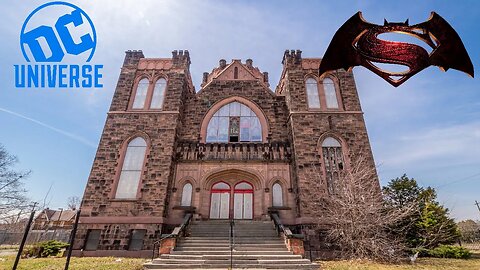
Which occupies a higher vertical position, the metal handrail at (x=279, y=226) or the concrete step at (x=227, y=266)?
the metal handrail at (x=279, y=226)

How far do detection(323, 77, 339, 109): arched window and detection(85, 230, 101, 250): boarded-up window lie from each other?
14.9 metres

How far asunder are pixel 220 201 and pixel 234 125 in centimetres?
502

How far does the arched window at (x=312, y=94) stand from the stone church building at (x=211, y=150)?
7 centimetres

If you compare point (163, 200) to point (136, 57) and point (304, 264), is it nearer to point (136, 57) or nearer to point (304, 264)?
point (304, 264)

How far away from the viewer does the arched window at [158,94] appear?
16234 millimetres

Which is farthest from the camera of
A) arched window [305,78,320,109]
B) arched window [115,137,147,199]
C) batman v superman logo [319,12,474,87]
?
arched window [305,78,320,109]

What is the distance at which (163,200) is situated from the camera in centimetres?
1327

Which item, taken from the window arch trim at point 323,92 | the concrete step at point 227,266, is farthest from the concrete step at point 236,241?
the window arch trim at point 323,92

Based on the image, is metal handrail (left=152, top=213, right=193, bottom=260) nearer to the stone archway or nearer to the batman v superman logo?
the stone archway

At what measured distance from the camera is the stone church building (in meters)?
13.1

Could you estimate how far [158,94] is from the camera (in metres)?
16.6

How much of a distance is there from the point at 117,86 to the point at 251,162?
1003 centimetres

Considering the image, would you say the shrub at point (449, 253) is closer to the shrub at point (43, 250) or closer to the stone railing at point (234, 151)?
the stone railing at point (234, 151)

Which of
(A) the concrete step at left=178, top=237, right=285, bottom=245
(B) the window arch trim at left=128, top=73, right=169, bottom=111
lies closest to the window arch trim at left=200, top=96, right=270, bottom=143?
(B) the window arch trim at left=128, top=73, right=169, bottom=111
